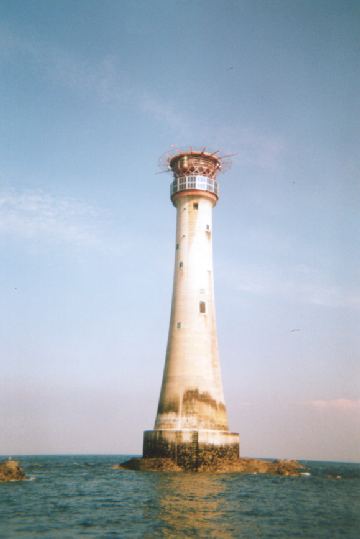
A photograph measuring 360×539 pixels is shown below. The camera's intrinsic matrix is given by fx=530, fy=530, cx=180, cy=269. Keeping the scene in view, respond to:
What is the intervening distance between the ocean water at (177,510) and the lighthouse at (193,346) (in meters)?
4.03

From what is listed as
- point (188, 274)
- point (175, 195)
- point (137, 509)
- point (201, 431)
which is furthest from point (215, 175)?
point (137, 509)

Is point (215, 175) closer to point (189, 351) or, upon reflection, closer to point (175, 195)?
point (175, 195)

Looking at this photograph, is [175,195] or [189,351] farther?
[175,195]

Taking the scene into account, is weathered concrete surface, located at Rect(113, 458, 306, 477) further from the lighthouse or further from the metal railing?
the metal railing

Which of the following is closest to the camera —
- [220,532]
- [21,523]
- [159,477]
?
[220,532]

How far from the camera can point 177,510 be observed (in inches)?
822

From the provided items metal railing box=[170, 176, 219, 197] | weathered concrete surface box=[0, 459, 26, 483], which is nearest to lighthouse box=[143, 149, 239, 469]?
metal railing box=[170, 176, 219, 197]

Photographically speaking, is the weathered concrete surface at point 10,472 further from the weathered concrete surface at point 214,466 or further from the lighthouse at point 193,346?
the lighthouse at point 193,346

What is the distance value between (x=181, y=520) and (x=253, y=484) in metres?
15.6

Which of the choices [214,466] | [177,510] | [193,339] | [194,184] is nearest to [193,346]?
[193,339]

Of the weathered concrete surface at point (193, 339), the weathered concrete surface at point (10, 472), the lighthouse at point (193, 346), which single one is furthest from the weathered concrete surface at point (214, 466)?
the weathered concrete surface at point (10, 472)

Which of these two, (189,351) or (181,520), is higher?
(189,351)

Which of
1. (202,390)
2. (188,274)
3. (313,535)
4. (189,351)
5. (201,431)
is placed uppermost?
(188,274)

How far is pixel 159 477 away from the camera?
106 ft
